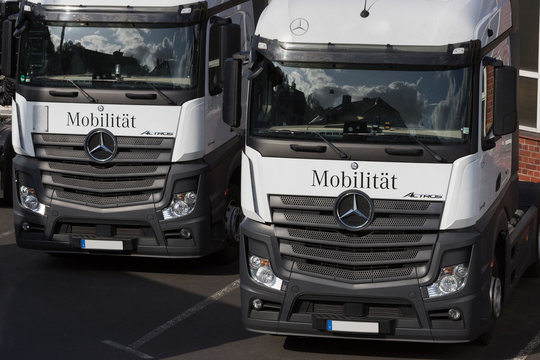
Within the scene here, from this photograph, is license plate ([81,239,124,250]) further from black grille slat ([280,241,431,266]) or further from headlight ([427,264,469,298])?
headlight ([427,264,469,298])

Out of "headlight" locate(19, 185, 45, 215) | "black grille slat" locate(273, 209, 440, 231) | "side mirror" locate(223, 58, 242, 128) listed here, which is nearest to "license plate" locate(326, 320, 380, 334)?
"black grille slat" locate(273, 209, 440, 231)

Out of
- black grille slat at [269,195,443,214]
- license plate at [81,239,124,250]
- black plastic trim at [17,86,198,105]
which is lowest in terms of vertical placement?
license plate at [81,239,124,250]

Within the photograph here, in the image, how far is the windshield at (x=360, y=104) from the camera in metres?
10.0

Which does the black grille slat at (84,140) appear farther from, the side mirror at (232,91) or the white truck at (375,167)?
the white truck at (375,167)

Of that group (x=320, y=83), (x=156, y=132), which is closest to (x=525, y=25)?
(x=156, y=132)

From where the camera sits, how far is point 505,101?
10.0 m

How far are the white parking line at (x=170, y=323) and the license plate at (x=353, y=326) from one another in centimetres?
171

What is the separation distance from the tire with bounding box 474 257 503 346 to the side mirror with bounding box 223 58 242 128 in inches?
106

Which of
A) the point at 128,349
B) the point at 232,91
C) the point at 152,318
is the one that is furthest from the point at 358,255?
the point at 152,318

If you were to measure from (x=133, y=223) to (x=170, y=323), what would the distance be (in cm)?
181

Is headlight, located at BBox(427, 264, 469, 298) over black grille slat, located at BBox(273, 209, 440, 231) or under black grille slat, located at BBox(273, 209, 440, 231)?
under

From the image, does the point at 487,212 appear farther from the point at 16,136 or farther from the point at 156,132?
the point at 16,136

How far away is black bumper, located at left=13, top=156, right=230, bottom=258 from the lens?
43.1 feet

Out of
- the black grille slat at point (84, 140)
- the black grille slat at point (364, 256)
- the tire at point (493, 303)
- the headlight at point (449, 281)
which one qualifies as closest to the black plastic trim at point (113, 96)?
the black grille slat at point (84, 140)
